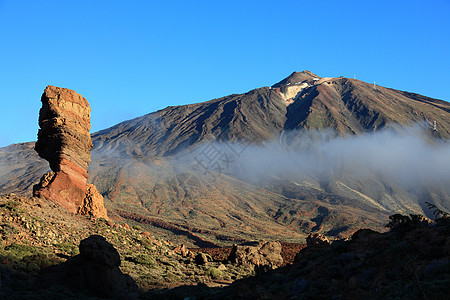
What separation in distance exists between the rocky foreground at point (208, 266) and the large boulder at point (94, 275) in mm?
47

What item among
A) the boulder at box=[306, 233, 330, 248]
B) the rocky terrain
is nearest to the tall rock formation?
the rocky terrain

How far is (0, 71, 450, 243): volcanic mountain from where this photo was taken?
93500 millimetres

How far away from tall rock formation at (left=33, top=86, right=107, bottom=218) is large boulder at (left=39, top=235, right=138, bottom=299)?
13114 millimetres

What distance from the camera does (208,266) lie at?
3197 cm

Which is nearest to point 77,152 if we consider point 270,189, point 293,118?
point 270,189

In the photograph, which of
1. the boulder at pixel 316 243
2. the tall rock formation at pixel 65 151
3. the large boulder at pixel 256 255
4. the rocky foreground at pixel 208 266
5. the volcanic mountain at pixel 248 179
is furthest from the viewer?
the volcanic mountain at pixel 248 179

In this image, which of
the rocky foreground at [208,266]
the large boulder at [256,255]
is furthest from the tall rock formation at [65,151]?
the large boulder at [256,255]

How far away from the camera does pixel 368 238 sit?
15.6 metres

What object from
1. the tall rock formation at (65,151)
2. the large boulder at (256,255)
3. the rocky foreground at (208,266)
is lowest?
the large boulder at (256,255)

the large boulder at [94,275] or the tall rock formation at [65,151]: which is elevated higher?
the tall rock formation at [65,151]

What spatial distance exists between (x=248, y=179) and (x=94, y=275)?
386 ft

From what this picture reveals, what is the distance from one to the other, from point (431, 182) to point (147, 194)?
96504 mm

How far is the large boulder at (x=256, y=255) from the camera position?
116 ft

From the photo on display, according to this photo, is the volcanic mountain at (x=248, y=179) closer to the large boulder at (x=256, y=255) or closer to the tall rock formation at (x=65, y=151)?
the large boulder at (x=256, y=255)
